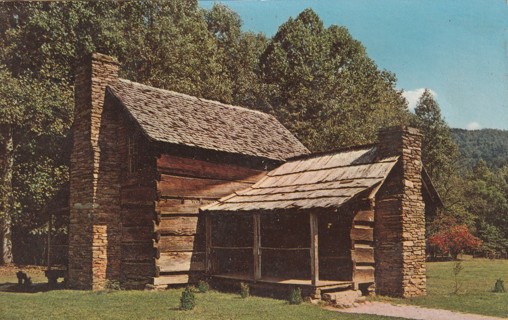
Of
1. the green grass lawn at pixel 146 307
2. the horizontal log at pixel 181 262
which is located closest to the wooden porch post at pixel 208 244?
the horizontal log at pixel 181 262

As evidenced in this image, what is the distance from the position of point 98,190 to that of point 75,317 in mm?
6515

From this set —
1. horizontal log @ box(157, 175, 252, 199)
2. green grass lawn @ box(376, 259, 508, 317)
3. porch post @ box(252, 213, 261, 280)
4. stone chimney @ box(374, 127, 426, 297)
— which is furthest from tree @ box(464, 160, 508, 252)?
porch post @ box(252, 213, 261, 280)

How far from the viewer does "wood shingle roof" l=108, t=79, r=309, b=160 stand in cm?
1777

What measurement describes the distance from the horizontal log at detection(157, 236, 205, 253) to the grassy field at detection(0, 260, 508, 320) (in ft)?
4.85

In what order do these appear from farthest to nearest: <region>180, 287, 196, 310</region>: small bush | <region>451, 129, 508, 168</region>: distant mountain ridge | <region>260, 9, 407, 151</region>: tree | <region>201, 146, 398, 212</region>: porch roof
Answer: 1. <region>451, 129, 508, 168</region>: distant mountain ridge
2. <region>260, 9, 407, 151</region>: tree
3. <region>201, 146, 398, 212</region>: porch roof
4. <region>180, 287, 196, 310</region>: small bush

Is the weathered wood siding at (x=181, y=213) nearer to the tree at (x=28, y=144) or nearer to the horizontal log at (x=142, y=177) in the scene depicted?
the horizontal log at (x=142, y=177)

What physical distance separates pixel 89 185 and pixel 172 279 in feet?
14.5

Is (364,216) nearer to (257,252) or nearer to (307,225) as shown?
(307,225)

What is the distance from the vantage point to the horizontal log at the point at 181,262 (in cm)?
1703

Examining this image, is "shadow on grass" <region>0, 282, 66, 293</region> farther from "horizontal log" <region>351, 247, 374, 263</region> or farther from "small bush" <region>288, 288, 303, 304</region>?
"horizontal log" <region>351, 247, 374, 263</region>

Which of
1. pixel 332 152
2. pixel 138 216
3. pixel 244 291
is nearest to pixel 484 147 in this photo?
pixel 332 152

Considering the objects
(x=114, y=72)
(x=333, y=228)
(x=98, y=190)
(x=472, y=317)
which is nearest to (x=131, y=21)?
(x=114, y=72)

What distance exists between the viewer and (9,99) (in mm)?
26328

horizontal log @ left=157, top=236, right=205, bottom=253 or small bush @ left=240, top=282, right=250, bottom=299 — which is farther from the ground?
horizontal log @ left=157, top=236, right=205, bottom=253
